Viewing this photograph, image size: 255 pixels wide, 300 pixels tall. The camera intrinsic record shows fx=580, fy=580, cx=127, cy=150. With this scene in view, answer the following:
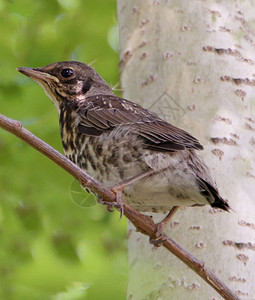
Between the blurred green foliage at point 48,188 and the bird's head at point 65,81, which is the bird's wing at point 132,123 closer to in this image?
the bird's head at point 65,81

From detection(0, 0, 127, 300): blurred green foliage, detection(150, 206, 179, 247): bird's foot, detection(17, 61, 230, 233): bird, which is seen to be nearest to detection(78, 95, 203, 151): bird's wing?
detection(17, 61, 230, 233): bird

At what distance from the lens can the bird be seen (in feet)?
7.64

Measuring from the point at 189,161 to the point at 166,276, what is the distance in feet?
1.57

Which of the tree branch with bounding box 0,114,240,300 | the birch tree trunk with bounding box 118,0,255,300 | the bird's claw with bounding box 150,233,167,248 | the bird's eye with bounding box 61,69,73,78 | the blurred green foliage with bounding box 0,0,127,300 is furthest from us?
the bird's eye with bounding box 61,69,73,78

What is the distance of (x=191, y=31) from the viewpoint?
2746mm

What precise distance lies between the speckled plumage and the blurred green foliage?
0.47m

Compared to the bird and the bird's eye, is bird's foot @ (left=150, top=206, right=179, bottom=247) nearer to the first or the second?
the bird

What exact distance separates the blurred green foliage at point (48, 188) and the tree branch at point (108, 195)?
0.65m

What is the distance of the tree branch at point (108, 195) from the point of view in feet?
5.92

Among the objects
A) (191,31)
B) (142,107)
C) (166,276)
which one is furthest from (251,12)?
(166,276)

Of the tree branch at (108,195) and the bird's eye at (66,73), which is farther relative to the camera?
the bird's eye at (66,73)

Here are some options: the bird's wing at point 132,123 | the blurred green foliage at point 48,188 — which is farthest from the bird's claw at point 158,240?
the blurred green foliage at point 48,188

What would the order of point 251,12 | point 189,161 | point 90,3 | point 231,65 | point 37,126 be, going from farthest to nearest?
point 90,3
point 37,126
point 251,12
point 231,65
point 189,161

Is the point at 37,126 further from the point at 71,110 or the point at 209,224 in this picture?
the point at 209,224
